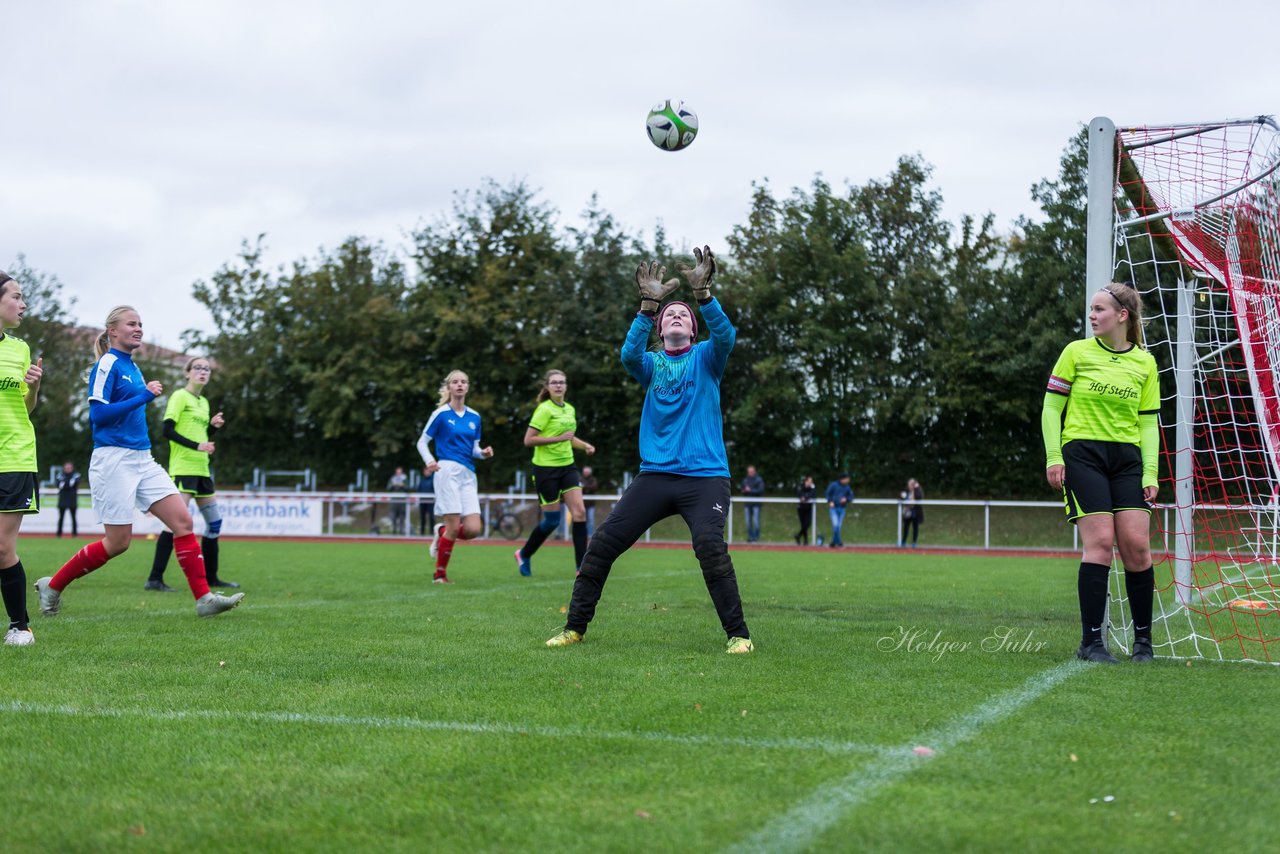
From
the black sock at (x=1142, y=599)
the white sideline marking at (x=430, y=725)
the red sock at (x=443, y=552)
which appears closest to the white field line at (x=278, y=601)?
the red sock at (x=443, y=552)

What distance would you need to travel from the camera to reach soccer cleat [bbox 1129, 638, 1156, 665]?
617 centimetres

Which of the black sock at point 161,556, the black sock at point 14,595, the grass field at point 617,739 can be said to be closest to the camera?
the grass field at point 617,739

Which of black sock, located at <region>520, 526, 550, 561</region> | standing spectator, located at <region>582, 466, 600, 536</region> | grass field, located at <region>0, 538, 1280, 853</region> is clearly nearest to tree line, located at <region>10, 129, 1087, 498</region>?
standing spectator, located at <region>582, 466, 600, 536</region>

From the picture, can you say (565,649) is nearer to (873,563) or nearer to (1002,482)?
(873,563)

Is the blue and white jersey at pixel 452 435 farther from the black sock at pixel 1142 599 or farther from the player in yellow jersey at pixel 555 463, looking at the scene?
the black sock at pixel 1142 599

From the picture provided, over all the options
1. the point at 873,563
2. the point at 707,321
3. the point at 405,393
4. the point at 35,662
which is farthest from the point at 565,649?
the point at 405,393

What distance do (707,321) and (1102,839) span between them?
153 inches

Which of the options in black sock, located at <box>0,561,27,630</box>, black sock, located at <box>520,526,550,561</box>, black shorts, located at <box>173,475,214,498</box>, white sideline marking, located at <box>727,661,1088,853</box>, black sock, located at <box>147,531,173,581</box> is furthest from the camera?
black sock, located at <box>520,526,550,561</box>

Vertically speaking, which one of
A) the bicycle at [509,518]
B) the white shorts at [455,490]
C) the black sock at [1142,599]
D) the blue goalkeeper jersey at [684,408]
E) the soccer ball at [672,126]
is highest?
the soccer ball at [672,126]

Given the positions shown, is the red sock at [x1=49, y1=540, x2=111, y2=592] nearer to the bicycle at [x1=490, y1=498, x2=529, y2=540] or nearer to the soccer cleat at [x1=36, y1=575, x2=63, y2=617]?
the soccer cleat at [x1=36, y1=575, x2=63, y2=617]

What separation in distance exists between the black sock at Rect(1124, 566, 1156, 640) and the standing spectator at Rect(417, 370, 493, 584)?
6.71m

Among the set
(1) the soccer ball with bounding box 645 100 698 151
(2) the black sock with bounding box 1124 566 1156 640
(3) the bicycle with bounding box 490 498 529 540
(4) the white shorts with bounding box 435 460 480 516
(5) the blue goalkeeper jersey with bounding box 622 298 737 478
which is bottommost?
(3) the bicycle with bounding box 490 498 529 540

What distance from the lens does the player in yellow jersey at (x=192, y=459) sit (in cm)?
1063

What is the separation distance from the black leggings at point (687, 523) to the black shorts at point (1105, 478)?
6.27 feet
